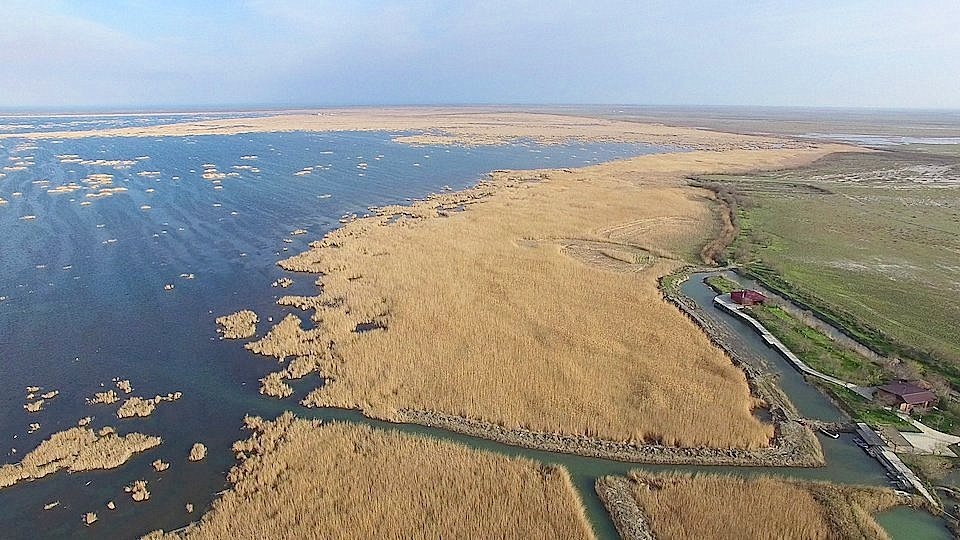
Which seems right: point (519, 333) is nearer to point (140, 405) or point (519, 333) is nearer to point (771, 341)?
point (771, 341)

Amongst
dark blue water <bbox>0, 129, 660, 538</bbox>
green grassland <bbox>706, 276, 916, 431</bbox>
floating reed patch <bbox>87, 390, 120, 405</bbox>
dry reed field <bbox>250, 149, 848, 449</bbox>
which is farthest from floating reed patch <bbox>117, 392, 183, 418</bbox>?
green grassland <bbox>706, 276, 916, 431</bbox>

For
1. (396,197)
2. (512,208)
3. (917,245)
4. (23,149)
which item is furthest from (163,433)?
(23,149)

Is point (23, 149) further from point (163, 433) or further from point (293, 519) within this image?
point (293, 519)

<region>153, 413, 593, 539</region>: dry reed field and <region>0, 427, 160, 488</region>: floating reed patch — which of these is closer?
<region>153, 413, 593, 539</region>: dry reed field

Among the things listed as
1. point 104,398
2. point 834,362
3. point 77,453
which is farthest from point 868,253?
point 77,453

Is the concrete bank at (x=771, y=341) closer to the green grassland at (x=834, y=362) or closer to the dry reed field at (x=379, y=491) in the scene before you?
the green grassland at (x=834, y=362)

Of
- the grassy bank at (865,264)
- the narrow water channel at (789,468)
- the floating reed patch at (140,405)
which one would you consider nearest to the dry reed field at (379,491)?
the narrow water channel at (789,468)

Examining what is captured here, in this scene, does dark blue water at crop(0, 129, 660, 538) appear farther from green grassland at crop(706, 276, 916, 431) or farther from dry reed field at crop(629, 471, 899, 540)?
green grassland at crop(706, 276, 916, 431)
